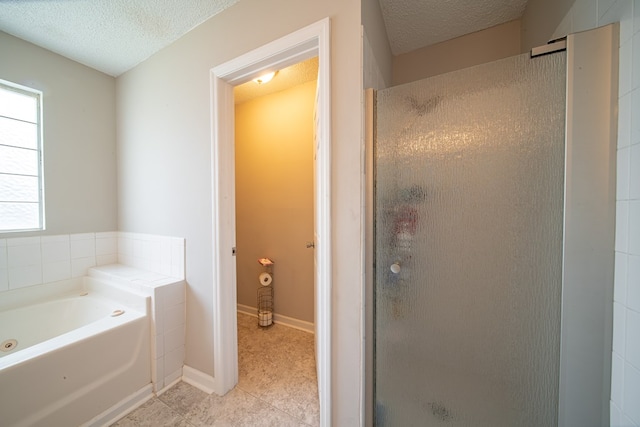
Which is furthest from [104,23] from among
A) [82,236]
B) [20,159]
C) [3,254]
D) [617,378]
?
[617,378]

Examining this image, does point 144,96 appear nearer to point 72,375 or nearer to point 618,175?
point 72,375

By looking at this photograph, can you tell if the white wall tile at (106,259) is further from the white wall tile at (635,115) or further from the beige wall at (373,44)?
the white wall tile at (635,115)

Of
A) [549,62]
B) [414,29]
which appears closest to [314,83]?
[414,29]

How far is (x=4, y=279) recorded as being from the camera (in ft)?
4.88

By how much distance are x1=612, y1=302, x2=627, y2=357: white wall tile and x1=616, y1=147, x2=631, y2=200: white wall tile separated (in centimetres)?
32

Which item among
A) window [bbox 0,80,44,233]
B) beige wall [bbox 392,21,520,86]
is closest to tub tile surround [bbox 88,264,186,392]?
window [bbox 0,80,44,233]

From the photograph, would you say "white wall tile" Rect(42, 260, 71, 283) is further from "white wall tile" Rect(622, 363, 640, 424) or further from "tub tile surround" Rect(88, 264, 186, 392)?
"white wall tile" Rect(622, 363, 640, 424)

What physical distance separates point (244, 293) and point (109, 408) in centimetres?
130

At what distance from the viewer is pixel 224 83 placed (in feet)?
4.46

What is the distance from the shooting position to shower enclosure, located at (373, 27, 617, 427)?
65cm

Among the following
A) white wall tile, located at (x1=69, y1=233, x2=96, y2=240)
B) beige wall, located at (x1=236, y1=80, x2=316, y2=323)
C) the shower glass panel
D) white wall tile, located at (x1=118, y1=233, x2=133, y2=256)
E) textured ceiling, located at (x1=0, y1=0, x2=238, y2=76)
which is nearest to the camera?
the shower glass panel

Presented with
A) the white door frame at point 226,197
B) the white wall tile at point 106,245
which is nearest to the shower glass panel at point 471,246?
the white door frame at point 226,197

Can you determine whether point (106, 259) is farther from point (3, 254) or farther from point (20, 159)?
point (20, 159)

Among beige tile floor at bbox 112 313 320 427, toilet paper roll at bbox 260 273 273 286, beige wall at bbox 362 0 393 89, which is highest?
beige wall at bbox 362 0 393 89
